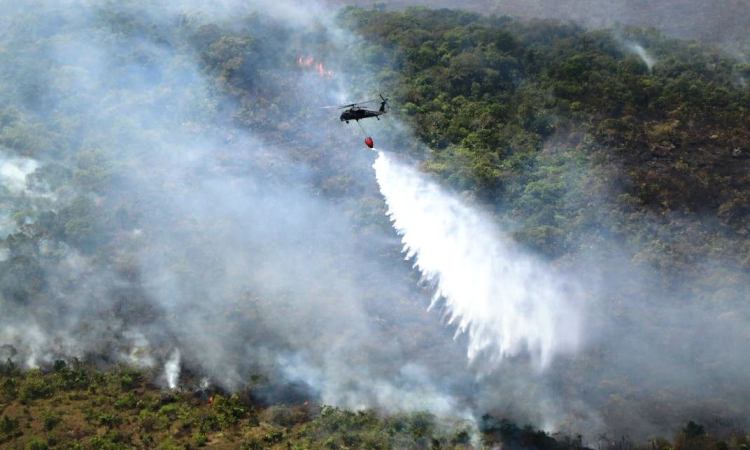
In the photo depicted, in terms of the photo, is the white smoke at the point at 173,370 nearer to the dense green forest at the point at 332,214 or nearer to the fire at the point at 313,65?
the dense green forest at the point at 332,214

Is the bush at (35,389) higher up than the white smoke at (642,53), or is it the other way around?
the white smoke at (642,53)

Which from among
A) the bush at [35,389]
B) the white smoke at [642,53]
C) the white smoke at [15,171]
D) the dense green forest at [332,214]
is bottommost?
the bush at [35,389]

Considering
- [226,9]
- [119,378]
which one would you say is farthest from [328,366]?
[226,9]

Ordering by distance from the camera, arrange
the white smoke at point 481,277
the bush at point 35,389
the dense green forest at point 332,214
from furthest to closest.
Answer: the white smoke at point 481,277
the bush at point 35,389
the dense green forest at point 332,214

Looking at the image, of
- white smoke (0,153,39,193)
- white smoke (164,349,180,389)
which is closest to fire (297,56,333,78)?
white smoke (0,153,39,193)

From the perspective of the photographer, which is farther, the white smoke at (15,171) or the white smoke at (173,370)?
the white smoke at (15,171)

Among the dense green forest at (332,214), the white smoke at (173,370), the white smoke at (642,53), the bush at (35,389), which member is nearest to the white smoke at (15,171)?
the dense green forest at (332,214)

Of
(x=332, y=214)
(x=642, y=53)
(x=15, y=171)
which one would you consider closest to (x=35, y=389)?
(x=15, y=171)

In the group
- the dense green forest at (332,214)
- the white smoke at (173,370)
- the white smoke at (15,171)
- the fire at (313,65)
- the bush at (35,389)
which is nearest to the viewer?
the dense green forest at (332,214)
